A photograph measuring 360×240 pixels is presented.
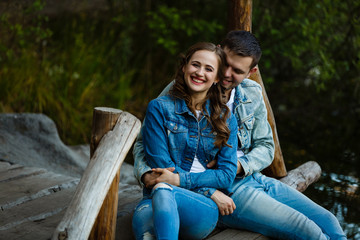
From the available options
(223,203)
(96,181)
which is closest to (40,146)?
(223,203)

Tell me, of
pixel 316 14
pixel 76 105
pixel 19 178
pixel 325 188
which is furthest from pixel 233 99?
pixel 316 14

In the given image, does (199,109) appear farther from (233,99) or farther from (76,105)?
(76,105)

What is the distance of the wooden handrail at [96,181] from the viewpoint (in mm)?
1799

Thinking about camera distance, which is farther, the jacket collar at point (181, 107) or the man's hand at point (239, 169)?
the man's hand at point (239, 169)

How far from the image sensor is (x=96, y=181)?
6.23 ft

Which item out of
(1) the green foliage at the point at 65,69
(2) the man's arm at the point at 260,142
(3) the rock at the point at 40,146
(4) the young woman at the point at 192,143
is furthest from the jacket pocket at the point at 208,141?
(1) the green foliage at the point at 65,69

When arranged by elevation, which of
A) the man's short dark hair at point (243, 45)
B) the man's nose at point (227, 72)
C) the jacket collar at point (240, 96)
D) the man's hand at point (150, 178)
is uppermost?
the man's short dark hair at point (243, 45)

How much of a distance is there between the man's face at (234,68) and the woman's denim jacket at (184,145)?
277 mm

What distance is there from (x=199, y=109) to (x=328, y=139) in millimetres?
4575

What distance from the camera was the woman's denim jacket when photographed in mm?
2295

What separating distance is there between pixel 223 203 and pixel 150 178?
0.38 m

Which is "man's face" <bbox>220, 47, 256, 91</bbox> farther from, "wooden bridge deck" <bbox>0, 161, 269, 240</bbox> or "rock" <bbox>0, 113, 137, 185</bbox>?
"rock" <bbox>0, 113, 137, 185</bbox>

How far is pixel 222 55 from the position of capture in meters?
2.44

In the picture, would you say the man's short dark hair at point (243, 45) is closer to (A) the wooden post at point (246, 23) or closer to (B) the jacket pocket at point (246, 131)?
(B) the jacket pocket at point (246, 131)
